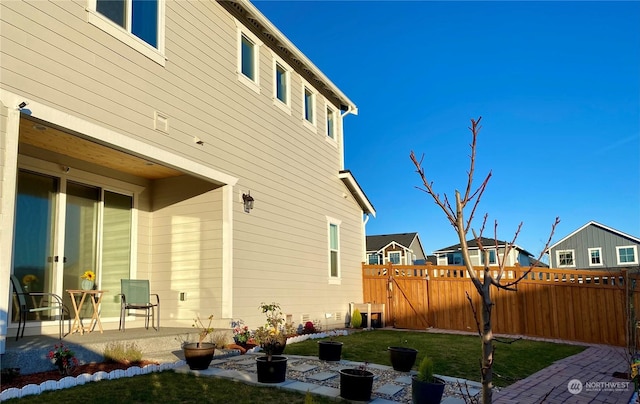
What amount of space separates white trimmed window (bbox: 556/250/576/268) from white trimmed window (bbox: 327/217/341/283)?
1010 inches

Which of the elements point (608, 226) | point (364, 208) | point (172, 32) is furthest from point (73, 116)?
point (608, 226)

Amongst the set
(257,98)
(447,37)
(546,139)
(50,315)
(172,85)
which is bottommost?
(50,315)

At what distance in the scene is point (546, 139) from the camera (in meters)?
19.3

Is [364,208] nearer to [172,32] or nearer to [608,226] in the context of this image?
[172,32]

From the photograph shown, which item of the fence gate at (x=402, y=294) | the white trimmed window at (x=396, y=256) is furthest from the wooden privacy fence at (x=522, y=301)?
the white trimmed window at (x=396, y=256)

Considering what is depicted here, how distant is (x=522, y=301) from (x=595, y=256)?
2357 centimetres

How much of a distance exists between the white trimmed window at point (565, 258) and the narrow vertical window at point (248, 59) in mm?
29954

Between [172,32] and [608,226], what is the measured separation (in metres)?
31.9

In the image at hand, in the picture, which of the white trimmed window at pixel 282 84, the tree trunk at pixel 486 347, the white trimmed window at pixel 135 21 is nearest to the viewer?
the tree trunk at pixel 486 347

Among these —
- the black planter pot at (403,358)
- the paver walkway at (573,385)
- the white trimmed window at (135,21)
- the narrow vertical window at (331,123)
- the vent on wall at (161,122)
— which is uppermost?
the narrow vertical window at (331,123)

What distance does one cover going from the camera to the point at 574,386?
229 inches

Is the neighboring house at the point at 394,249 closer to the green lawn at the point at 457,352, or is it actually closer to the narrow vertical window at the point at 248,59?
the green lawn at the point at 457,352

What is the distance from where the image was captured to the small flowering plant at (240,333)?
25.0 feet

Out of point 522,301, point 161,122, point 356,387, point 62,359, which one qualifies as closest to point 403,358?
point 356,387
